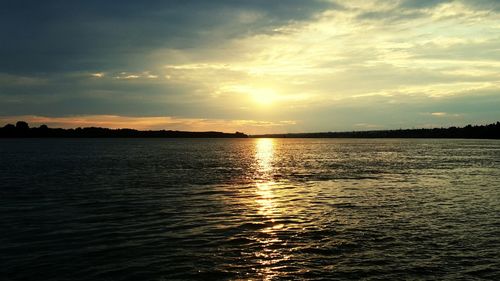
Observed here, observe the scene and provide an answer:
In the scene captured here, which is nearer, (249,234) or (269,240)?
(269,240)

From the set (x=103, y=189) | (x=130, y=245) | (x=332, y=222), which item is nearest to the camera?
(x=130, y=245)

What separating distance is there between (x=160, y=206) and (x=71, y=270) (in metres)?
15.7

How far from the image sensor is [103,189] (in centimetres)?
4388

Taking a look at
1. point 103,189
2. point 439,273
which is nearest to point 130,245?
point 439,273

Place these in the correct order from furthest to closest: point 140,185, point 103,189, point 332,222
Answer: point 140,185 → point 103,189 → point 332,222

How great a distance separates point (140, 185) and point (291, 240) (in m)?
29.3

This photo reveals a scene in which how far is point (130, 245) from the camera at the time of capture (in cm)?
2080

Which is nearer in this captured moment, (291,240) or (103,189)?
(291,240)

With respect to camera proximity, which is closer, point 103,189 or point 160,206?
point 160,206

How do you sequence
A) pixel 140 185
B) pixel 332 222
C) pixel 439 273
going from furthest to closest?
pixel 140 185
pixel 332 222
pixel 439 273

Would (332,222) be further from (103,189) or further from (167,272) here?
(103,189)

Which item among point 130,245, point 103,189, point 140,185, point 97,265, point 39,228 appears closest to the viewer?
point 97,265

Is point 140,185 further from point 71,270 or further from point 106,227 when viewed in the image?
point 71,270

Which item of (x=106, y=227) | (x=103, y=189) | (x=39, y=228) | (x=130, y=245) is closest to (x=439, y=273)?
(x=130, y=245)
